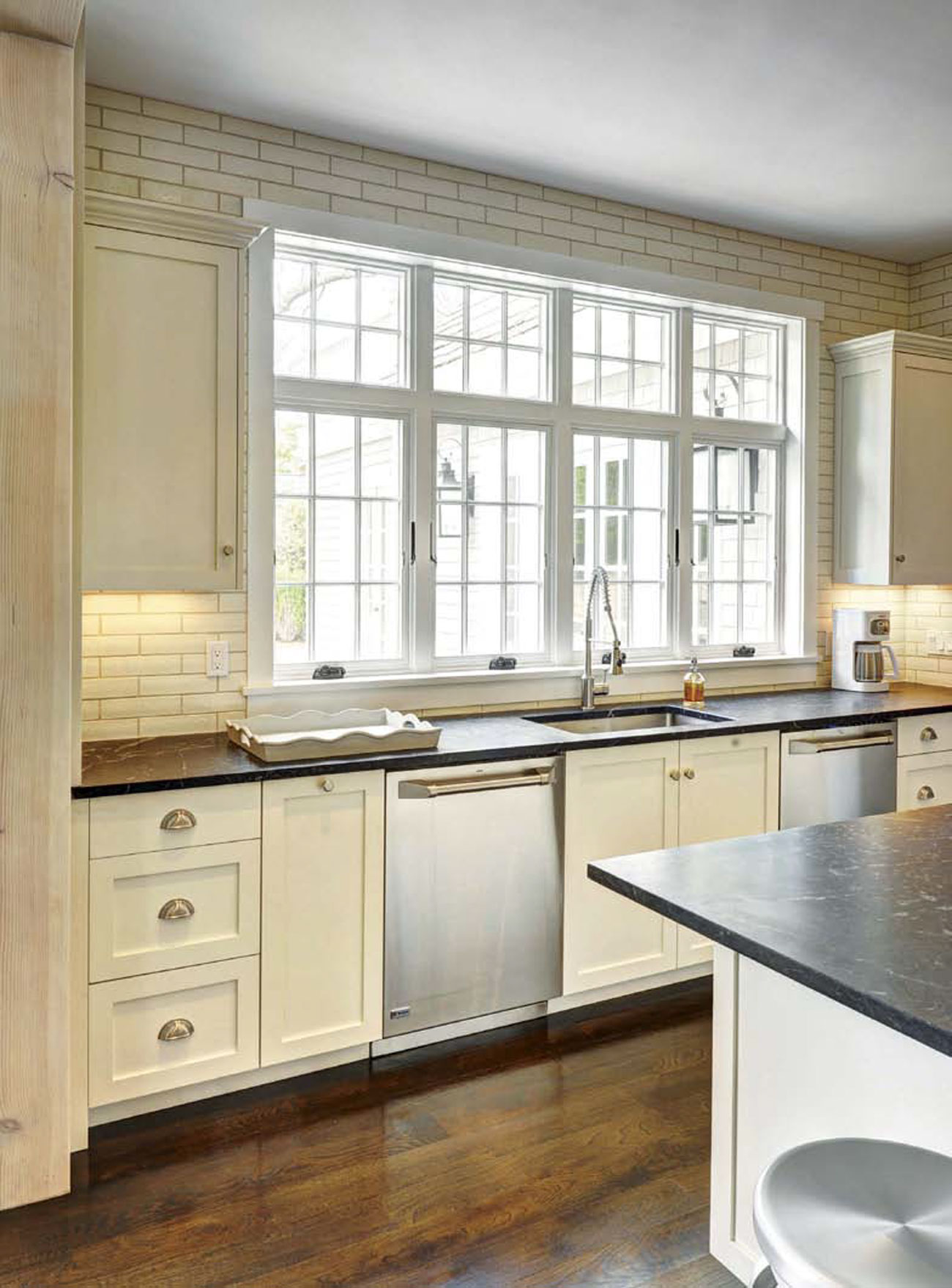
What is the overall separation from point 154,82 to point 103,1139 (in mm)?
2988

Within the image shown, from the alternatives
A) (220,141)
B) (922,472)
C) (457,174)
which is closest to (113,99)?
(220,141)

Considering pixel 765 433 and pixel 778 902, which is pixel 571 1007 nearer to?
pixel 778 902

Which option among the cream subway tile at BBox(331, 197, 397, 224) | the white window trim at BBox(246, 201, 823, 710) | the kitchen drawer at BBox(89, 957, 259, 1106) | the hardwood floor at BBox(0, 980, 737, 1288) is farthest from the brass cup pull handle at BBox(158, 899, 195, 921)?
the cream subway tile at BBox(331, 197, 397, 224)

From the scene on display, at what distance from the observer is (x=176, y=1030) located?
2645 mm

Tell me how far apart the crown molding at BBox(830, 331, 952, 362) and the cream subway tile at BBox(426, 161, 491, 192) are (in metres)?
1.80

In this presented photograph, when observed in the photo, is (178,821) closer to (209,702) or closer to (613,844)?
(209,702)

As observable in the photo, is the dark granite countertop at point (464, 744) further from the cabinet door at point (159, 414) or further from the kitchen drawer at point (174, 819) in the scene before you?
the cabinet door at point (159, 414)

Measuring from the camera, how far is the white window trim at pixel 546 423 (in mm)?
3348

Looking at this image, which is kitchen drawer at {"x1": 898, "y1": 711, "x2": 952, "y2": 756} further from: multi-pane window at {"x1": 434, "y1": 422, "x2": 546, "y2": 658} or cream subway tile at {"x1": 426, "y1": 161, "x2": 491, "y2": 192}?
cream subway tile at {"x1": 426, "y1": 161, "x2": 491, "y2": 192}

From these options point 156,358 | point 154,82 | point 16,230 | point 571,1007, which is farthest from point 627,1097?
point 154,82

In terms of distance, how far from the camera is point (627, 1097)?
9.11ft

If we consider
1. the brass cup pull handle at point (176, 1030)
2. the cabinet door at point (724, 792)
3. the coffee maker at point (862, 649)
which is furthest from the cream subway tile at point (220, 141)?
the coffee maker at point (862, 649)

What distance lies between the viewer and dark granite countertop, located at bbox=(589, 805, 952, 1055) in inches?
52.5

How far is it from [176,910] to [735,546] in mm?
2942
